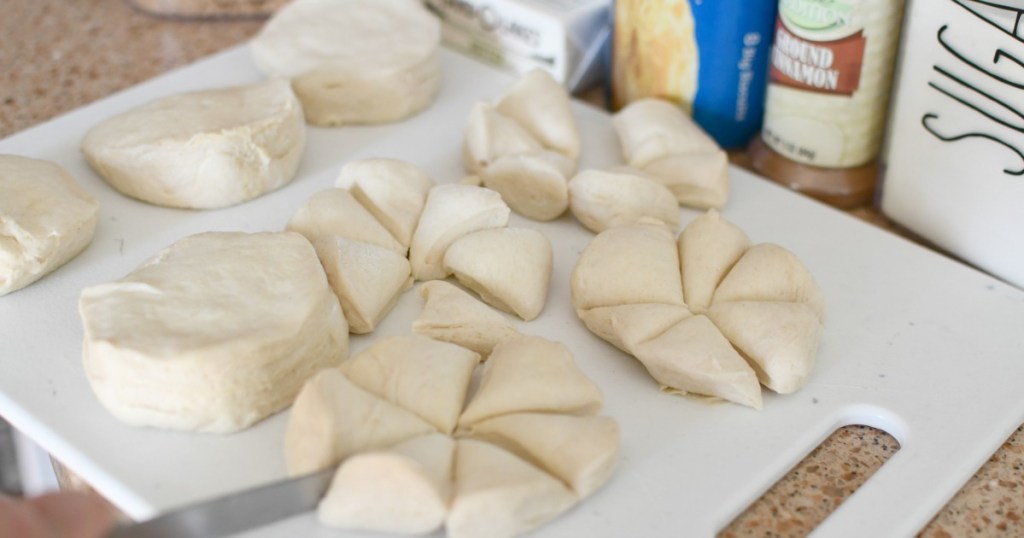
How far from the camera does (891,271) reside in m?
1.22

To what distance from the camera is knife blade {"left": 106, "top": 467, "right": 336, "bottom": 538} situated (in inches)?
32.8

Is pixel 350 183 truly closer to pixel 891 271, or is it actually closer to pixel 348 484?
pixel 348 484

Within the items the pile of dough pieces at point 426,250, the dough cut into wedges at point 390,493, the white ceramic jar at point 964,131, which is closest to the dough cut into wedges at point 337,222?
the pile of dough pieces at point 426,250

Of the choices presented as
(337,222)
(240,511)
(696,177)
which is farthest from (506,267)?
(240,511)

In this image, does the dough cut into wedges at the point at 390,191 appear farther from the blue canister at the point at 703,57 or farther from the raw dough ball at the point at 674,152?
the blue canister at the point at 703,57

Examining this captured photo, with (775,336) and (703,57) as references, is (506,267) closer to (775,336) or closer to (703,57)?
(775,336)

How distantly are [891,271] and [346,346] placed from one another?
0.62 m

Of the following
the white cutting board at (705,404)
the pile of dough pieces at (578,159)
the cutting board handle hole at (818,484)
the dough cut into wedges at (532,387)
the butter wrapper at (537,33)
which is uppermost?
the butter wrapper at (537,33)

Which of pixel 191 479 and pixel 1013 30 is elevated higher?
pixel 1013 30

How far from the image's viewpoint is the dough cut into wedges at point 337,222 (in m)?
1.18

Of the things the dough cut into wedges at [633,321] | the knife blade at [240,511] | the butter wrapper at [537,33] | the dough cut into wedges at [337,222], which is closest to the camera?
the knife blade at [240,511]

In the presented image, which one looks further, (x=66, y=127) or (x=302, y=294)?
(x=66, y=127)

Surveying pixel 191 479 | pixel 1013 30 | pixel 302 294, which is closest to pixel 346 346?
pixel 302 294

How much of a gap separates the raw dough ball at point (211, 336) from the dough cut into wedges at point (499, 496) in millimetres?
204
